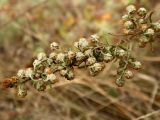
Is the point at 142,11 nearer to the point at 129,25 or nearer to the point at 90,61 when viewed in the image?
the point at 129,25

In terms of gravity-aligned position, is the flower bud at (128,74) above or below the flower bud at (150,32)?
below

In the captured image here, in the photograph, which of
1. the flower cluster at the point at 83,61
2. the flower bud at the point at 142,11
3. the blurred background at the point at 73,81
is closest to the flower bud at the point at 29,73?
the flower cluster at the point at 83,61

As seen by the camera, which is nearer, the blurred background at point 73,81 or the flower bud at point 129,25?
the flower bud at point 129,25

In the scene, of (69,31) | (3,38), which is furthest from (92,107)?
(3,38)

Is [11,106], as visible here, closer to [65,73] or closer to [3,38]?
[3,38]

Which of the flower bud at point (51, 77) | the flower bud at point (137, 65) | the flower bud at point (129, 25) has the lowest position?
the flower bud at point (51, 77)

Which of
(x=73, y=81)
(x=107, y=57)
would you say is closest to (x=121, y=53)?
(x=107, y=57)

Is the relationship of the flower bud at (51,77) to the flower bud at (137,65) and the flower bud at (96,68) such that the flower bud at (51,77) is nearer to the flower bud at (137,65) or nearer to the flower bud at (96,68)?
the flower bud at (96,68)
